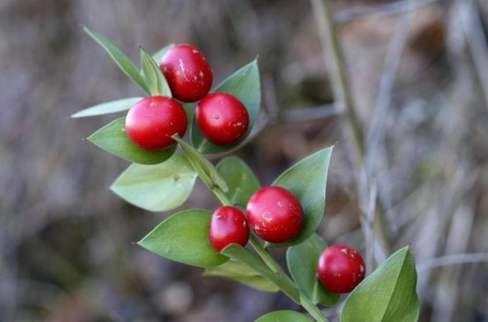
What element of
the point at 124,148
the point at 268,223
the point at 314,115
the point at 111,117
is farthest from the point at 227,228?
the point at 111,117

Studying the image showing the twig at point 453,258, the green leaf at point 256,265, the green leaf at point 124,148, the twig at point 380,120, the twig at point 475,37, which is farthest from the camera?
the twig at point 475,37

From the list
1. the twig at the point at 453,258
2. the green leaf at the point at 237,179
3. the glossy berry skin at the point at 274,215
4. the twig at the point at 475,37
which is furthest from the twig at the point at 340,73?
the glossy berry skin at the point at 274,215

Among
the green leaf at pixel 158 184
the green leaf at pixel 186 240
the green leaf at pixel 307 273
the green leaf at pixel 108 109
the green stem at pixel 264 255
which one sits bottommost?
the green leaf at pixel 307 273

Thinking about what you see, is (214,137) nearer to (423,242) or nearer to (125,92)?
(423,242)

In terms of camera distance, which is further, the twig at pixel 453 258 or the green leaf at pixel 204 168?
the twig at pixel 453 258

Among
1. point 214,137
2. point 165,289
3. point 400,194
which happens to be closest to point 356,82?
point 400,194

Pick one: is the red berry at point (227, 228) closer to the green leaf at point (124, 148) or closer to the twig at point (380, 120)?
the green leaf at point (124, 148)
